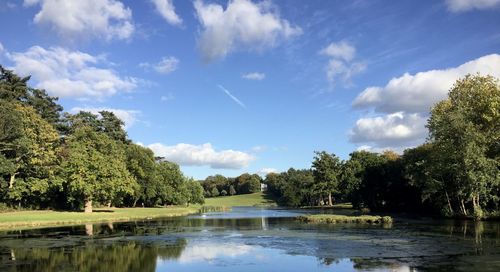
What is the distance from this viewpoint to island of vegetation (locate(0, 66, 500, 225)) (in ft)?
187

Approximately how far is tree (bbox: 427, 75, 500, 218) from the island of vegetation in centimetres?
12

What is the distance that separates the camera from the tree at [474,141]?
5409 cm

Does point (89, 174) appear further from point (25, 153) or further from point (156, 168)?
point (156, 168)

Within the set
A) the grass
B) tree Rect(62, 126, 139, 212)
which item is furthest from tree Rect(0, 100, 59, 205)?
the grass

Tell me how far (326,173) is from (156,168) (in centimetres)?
4758

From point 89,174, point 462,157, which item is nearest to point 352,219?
point 462,157

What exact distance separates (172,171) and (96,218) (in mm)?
60419

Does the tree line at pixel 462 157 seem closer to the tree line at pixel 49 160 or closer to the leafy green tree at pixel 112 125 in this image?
the tree line at pixel 49 160

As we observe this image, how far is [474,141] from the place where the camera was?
5516 centimetres

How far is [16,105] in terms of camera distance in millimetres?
75125

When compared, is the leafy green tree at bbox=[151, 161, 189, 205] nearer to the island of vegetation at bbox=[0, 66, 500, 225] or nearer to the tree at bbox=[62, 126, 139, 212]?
the island of vegetation at bbox=[0, 66, 500, 225]

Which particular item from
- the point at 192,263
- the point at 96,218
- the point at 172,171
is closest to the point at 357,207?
the point at 172,171

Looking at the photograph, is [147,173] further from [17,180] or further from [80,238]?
[80,238]

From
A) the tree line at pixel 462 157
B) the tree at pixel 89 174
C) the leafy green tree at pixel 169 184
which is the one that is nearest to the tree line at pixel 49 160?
the tree at pixel 89 174
